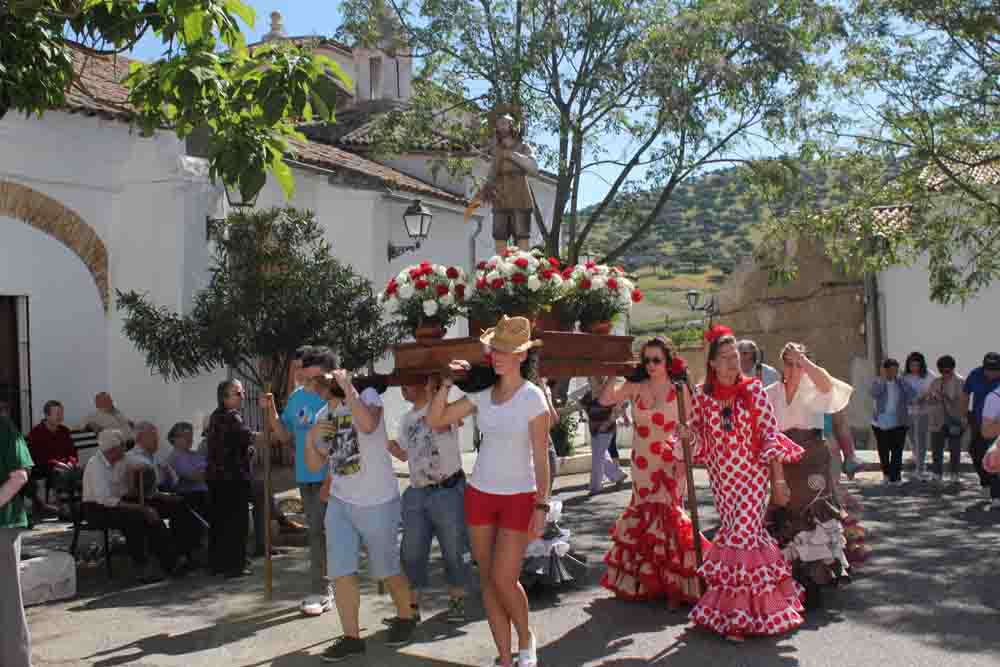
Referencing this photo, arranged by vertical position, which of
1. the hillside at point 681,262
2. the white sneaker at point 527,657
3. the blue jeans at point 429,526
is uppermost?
the hillside at point 681,262

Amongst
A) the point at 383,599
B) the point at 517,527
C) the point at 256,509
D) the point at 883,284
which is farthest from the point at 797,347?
the point at 883,284

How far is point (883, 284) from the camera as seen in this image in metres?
23.5

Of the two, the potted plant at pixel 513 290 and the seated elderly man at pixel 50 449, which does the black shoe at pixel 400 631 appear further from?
the seated elderly man at pixel 50 449

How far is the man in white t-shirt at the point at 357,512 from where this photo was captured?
620 centimetres

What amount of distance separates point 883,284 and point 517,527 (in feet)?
65.0

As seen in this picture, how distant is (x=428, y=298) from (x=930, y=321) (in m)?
18.2

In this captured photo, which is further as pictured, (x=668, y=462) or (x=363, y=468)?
(x=668, y=462)

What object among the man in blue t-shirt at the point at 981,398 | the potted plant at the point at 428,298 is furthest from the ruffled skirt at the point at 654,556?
the man in blue t-shirt at the point at 981,398

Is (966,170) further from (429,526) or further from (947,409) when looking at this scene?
(429,526)

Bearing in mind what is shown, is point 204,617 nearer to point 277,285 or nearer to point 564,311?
point 564,311

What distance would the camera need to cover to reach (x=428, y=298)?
720 cm

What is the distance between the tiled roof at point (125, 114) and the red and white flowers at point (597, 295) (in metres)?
4.21

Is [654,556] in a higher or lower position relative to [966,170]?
lower

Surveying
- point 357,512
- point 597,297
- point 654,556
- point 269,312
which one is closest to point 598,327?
point 597,297
